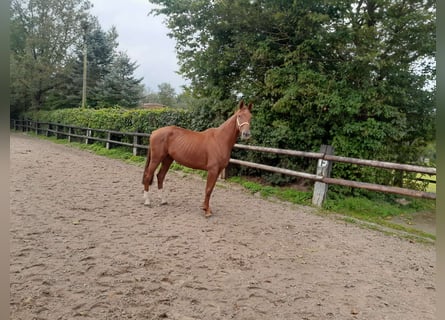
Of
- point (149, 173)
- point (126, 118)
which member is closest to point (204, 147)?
point (149, 173)

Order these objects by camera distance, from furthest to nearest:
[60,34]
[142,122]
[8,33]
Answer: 1. [60,34]
2. [142,122]
3. [8,33]

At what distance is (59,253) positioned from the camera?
2908 mm

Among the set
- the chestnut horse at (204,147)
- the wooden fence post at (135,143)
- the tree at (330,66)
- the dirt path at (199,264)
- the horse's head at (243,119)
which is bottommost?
the dirt path at (199,264)

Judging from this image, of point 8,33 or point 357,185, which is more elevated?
point 8,33

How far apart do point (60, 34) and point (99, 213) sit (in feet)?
51.2

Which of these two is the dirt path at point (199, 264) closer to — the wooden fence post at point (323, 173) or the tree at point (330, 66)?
the wooden fence post at point (323, 173)

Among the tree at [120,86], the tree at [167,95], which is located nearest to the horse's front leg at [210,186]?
the tree at [120,86]

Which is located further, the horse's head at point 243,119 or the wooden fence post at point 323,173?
the wooden fence post at point 323,173

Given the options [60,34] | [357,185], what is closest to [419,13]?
[357,185]

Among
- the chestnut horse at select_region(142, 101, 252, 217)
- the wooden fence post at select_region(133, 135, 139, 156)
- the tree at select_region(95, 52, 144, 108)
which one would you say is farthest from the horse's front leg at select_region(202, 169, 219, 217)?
Answer: the tree at select_region(95, 52, 144, 108)

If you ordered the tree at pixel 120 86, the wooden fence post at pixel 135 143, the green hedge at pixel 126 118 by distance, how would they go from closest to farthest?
the green hedge at pixel 126 118 < the wooden fence post at pixel 135 143 < the tree at pixel 120 86

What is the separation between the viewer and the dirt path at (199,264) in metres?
2.25

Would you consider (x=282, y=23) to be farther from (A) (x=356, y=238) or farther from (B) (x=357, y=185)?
(A) (x=356, y=238)

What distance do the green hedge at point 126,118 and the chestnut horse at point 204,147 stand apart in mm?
3737
